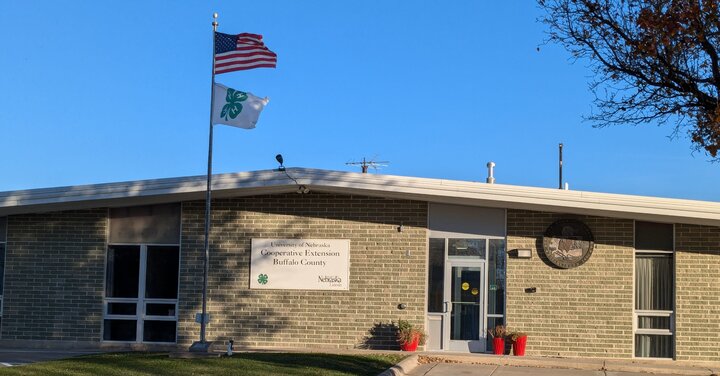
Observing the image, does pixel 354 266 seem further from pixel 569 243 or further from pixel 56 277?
pixel 56 277

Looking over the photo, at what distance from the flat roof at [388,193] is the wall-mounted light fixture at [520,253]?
2.84 feet

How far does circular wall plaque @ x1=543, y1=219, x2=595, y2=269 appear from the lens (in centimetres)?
1931

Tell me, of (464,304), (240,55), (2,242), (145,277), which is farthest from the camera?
(2,242)

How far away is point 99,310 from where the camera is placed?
20359mm

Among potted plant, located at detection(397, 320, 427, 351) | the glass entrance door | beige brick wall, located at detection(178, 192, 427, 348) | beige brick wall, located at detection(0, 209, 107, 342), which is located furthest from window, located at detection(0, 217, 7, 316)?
the glass entrance door

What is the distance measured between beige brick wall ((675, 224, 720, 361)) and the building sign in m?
6.64

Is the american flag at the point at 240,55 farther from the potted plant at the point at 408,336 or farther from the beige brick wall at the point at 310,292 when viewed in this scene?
the potted plant at the point at 408,336

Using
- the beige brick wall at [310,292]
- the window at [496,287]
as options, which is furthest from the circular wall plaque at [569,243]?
the beige brick wall at [310,292]

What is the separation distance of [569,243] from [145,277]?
884cm

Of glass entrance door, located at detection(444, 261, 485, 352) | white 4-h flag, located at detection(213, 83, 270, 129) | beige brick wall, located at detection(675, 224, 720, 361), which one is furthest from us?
glass entrance door, located at detection(444, 261, 485, 352)

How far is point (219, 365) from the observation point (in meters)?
15.0

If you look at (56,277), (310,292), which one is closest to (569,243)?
(310,292)

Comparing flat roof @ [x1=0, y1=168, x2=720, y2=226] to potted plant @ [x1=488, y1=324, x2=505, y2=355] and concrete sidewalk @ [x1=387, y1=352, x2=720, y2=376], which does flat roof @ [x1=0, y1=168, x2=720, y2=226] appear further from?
concrete sidewalk @ [x1=387, y1=352, x2=720, y2=376]

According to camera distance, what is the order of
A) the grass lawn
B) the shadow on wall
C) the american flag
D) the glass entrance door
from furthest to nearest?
the glass entrance door
the shadow on wall
the american flag
the grass lawn
